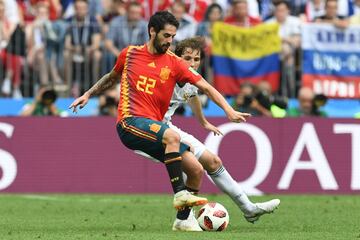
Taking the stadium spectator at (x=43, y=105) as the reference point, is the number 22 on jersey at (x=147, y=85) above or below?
above

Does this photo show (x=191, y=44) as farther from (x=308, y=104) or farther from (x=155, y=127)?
(x=308, y=104)

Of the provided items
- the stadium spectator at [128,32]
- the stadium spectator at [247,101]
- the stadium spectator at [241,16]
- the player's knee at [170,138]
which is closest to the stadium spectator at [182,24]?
the stadium spectator at [128,32]

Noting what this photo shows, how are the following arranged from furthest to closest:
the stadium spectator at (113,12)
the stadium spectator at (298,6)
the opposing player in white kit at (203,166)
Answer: the stadium spectator at (298,6) < the stadium spectator at (113,12) < the opposing player in white kit at (203,166)

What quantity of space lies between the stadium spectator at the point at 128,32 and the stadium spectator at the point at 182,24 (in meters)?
0.64

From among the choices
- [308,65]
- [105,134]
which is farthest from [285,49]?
[105,134]

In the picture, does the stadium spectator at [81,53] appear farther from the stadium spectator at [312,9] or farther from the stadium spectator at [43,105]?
the stadium spectator at [312,9]

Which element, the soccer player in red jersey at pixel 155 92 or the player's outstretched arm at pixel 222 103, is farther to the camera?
the soccer player in red jersey at pixel 155 92

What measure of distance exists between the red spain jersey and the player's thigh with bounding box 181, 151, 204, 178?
526 millimetres

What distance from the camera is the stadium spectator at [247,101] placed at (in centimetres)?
2022

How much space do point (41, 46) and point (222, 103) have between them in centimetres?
932

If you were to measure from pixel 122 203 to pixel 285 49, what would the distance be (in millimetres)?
5442

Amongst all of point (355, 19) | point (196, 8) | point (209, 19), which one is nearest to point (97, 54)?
Answer: point (209, 19)

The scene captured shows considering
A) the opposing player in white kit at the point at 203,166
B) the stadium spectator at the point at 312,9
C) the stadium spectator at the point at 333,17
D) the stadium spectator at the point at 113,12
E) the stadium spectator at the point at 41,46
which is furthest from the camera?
the stadium spectator at the point at 312,9

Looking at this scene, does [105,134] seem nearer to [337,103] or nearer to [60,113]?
[60,113]
